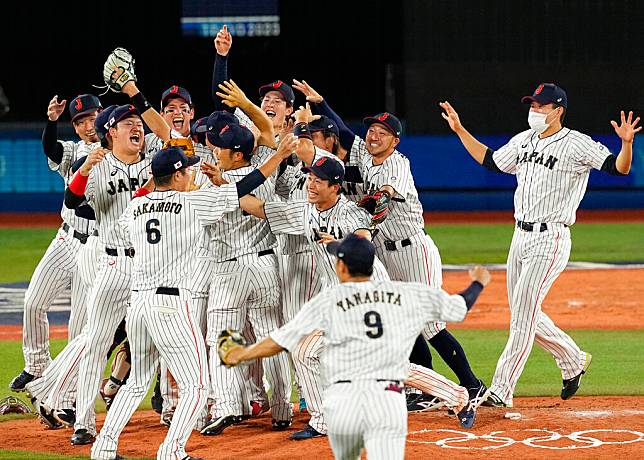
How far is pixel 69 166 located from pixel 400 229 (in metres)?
2.59

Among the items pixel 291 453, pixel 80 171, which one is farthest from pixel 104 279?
pixel 291 453

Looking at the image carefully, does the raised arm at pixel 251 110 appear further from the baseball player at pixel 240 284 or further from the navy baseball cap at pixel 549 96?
the navy baseball cap at pixel 549 96

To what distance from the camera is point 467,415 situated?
7.50 m

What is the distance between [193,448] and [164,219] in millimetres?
1605

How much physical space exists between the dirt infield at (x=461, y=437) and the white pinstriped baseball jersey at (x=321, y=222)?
45.4 inches

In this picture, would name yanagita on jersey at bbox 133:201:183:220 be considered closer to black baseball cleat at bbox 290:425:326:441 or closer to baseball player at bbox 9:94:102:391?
baseball player at bbox 9:94:102:391

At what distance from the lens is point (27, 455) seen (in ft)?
22.7

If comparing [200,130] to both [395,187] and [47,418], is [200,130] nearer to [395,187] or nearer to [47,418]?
[395,187]

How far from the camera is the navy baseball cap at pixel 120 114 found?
731 centimetres

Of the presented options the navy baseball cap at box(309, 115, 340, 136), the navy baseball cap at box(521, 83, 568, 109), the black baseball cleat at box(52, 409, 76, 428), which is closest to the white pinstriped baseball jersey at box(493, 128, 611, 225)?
the navy baseball cap at box(521, 83, 568, 109)

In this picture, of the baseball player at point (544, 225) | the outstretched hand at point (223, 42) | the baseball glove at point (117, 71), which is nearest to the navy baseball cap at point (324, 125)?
the outstretched hand at point (223, 42)

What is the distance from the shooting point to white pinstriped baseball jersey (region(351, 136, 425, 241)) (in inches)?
304

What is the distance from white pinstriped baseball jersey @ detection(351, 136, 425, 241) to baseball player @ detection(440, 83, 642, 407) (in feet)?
2.67

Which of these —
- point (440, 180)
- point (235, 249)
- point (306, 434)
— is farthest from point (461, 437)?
point (440, 180)
